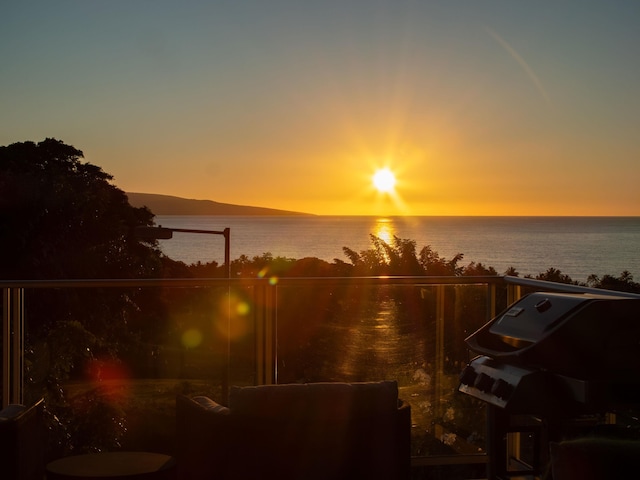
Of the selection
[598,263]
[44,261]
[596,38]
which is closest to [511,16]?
→ [596,38]

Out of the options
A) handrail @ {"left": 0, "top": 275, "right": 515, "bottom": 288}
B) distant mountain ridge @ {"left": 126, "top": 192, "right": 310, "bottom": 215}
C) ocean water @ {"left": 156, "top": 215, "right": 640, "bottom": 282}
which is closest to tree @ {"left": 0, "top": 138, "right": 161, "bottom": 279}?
distant mountain ridge @ {"left": 126, "top": 192, "right": 310, "bottom": 215}

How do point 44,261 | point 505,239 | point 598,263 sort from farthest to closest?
point 505,239
point 598,263
point 44,261

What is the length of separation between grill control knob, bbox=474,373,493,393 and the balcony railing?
129cm

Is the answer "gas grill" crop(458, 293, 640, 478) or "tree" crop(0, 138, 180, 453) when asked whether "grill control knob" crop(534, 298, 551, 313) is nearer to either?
"gas grill" crop(458, 293, 640, 478)

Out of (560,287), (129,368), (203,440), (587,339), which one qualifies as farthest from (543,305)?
(129,368)

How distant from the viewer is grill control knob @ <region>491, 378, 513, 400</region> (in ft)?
10.0

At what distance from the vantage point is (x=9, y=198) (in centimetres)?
1900

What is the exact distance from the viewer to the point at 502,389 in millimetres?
3102

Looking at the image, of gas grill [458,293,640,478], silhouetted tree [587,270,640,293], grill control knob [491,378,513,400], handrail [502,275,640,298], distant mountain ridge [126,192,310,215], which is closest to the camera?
gas grill [458,293,640,478]

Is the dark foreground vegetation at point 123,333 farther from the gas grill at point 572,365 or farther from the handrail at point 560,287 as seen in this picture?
the gas grill at point 572,365

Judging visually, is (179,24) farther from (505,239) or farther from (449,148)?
(505,239)

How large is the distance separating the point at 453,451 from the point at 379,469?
193cm

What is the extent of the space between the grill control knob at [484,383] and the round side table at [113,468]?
1.27 meters

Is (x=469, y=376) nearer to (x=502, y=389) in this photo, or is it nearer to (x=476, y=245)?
(x=502, y=389)
